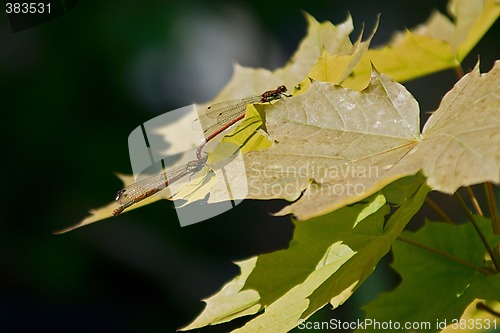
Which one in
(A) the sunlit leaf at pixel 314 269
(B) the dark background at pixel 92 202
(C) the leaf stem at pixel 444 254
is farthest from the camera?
(B) the dark background at pixel 92 202

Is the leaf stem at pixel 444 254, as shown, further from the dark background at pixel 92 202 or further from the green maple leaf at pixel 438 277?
the dark background at pixel 92 202

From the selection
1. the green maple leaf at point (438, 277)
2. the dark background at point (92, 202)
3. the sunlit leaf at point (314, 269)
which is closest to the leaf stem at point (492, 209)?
the green maple leaf at point (438, 277)

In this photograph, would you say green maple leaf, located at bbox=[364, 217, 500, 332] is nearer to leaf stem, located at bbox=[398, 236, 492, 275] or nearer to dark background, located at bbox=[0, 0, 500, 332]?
leaf stem, located at bbox=[398, 236, 492, 275]

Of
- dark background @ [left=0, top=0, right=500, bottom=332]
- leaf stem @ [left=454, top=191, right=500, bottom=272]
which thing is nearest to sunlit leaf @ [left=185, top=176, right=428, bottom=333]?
leaf stem @ [left=454, top=191, right=500, bottom=272]

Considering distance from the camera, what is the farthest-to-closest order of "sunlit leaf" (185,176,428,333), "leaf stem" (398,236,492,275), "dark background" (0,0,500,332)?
1. "dark background" (0,0,500,332)
2. "leaf stem" (398,236,492,275)
3. "sunlit leaf" (185,176,428,333)

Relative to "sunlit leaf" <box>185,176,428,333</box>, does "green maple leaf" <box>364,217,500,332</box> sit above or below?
below

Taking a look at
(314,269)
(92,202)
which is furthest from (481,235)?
(92,202)

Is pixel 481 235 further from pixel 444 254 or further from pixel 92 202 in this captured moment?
pixel 92 202

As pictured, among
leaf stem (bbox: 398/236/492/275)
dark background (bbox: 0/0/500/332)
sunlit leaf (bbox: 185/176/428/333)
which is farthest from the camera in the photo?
dark background (bbox: 0/0/500/332)

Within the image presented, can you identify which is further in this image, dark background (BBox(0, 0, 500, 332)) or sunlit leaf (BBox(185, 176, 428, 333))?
dark background (BBox(0, 0, 500, 332))
